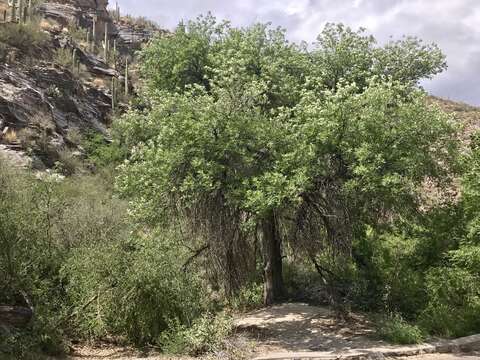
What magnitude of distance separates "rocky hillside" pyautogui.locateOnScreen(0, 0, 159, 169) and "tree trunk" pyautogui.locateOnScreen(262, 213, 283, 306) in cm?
802

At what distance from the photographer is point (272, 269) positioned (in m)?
16.8

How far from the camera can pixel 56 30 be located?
38.8 metres

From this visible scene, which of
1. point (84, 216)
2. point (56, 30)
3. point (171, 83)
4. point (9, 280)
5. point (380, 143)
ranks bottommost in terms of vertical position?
point (9, 280)

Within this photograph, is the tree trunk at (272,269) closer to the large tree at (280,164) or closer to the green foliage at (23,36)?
the large tree at (280,164)

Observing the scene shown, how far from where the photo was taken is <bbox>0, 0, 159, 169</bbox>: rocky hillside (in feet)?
82.7

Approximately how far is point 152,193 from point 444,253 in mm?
8578

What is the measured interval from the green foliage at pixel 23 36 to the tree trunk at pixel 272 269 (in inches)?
905

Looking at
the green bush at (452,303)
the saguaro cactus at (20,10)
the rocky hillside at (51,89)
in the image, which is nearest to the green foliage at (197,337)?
the green bush at (452,303)

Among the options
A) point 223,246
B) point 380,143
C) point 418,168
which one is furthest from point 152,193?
point 418,168

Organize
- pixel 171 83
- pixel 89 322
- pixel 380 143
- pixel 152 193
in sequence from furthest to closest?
1. pixel 171 83
2. pixel 152 193
3. pixel 380 143
4. pixel 89 322

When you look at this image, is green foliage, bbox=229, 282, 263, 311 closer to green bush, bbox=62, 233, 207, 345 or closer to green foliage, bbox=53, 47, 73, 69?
green bush, bbox=62, 233, 207, 345

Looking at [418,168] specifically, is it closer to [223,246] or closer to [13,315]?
[223,246]

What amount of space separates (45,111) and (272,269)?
17469 mm

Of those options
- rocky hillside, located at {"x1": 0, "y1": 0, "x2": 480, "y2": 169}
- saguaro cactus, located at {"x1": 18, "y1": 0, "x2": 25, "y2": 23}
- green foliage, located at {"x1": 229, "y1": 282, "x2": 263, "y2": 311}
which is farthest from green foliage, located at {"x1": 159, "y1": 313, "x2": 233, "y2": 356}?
saguaro cactus, located at {"x1": 18, "y1": 0, "x2": 25, "y2": 23}
